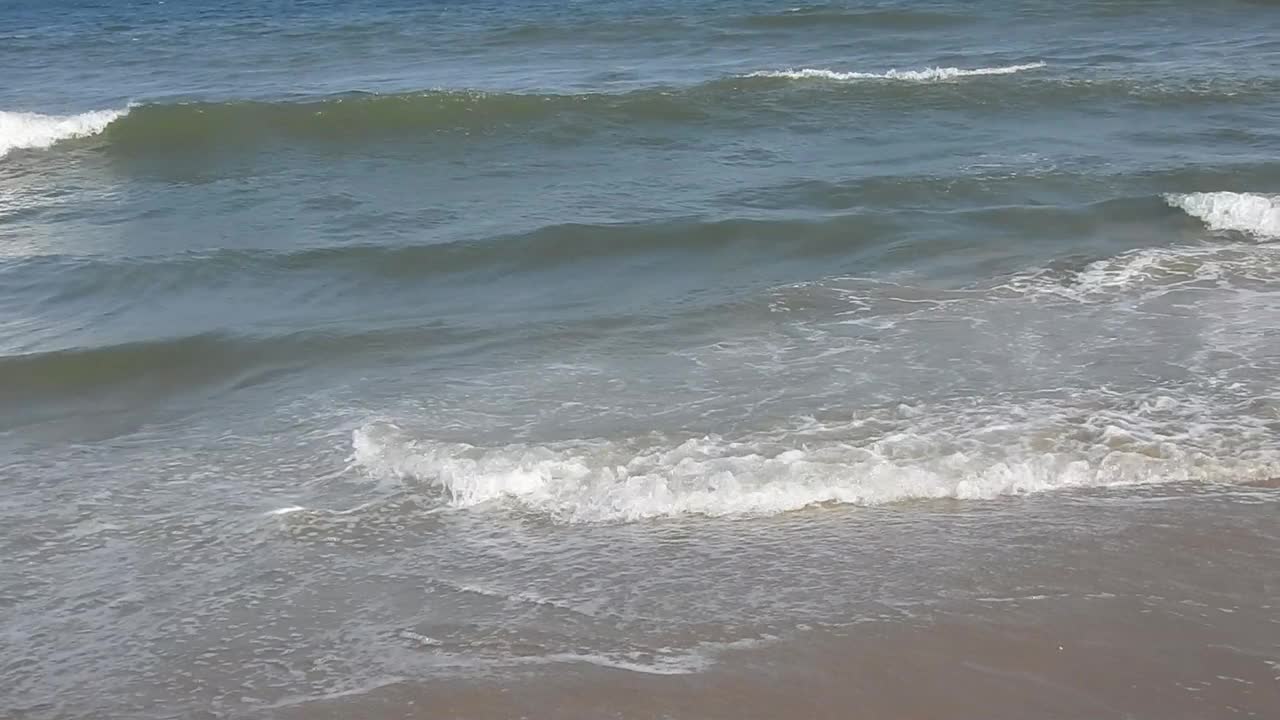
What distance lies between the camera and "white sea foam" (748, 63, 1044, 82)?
19000 millimetres

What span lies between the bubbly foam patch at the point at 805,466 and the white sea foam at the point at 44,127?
39.9 ft

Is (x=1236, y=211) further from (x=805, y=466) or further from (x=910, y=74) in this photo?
(x=910, y=74)

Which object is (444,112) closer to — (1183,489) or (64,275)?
(64,275)

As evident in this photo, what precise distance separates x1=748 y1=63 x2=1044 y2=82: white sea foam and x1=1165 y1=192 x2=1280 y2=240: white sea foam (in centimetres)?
768

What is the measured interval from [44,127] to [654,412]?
13.4 meters

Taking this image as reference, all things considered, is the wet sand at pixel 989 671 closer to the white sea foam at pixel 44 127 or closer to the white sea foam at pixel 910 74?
the white sea foam at pixel 910 74

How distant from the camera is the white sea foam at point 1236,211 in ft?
36.0

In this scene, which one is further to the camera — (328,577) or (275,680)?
(328,577)

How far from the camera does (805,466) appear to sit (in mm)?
6648

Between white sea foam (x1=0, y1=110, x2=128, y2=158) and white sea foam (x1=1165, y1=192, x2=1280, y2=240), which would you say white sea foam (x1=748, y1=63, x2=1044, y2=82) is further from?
white sea foam (x1=0, y1=110, x2=128, y2=158)

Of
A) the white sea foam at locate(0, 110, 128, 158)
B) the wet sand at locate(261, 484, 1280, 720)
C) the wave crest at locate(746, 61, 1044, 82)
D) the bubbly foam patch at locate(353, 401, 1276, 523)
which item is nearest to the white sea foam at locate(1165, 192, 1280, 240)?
the bubbly foam patch at locate(353, 401, 1276, 523)

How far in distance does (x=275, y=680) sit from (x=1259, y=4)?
2537cm

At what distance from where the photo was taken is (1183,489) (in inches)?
245

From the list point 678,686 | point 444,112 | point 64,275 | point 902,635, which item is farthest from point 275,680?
point 444,112
